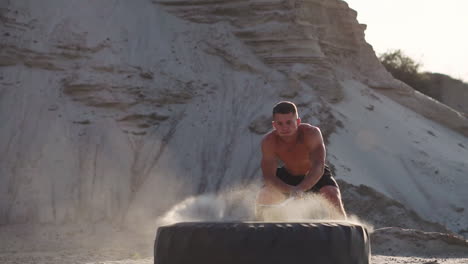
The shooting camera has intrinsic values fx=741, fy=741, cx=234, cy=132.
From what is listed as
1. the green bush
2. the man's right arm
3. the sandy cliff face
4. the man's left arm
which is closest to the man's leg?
the man's left arm

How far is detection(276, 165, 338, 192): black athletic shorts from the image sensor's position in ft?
23.2

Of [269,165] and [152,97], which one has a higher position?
[152,97]

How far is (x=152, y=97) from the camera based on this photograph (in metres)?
18.7

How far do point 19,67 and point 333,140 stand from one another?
318 inches

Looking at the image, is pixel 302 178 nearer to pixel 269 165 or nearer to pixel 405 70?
pixel 269 165

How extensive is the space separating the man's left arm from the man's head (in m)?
0.23

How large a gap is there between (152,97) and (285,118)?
12.2 meters

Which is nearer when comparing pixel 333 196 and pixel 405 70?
pixel 333 196

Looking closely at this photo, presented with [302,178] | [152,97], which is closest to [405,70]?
[152,97]

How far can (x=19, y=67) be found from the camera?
18.7m

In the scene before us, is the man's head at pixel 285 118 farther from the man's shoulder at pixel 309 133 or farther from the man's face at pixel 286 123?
the man's shoulder at pixel 309 133

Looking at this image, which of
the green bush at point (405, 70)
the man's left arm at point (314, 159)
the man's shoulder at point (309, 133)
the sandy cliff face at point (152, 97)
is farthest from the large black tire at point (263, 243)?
the green bush at point (405, 70)

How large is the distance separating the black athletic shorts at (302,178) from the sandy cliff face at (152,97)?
29.7 ft

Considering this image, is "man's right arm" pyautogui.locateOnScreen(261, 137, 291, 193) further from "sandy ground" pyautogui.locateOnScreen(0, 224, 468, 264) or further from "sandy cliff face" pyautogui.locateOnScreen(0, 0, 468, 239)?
"sandy cliff face" pyautogui.locateOnScreen(0, 0, 468, 239)
